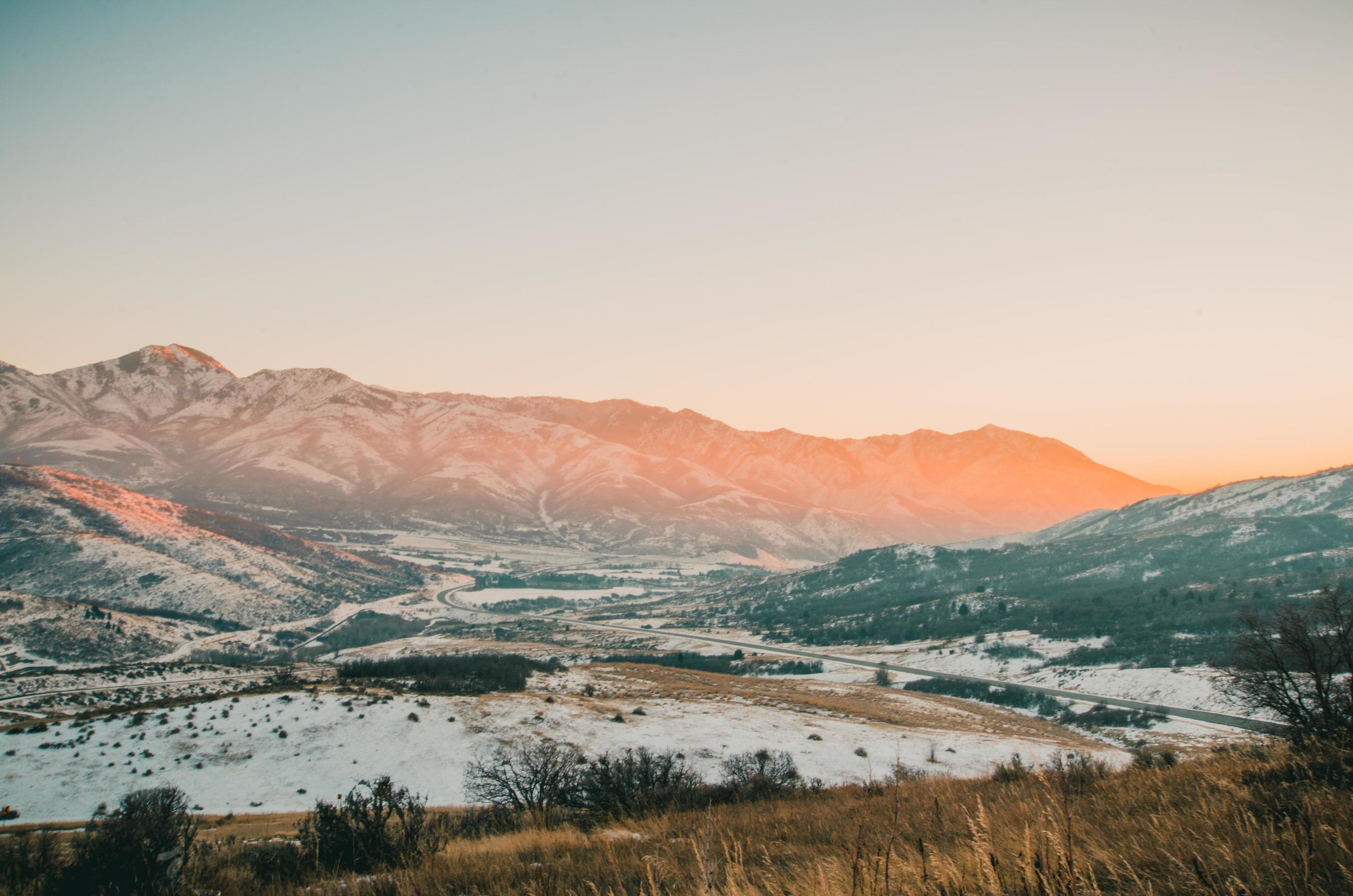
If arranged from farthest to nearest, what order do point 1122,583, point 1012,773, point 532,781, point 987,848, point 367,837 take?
point 1122,583
point 532,781
point 1012,773
point 367,837
point 987,848

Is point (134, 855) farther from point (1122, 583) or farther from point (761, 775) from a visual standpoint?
point (1122, 583)

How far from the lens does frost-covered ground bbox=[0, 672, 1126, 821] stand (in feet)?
123

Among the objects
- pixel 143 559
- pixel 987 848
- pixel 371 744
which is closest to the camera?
pixel 987 848

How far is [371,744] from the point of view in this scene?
44688 mm

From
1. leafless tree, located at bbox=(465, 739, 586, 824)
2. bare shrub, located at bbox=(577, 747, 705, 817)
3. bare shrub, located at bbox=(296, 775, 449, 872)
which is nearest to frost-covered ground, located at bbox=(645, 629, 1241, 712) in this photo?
bare shrub, located at bbox=(577, 747, 705, 817)

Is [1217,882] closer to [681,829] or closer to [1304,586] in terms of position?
[681,829]

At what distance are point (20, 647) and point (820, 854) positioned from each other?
127 meters

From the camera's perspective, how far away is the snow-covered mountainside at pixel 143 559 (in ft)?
431

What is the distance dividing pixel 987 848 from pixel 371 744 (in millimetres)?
48063

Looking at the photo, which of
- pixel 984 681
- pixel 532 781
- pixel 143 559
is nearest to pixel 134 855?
pixel 532 781

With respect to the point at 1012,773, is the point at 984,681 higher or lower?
Result: lower

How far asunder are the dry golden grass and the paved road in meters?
14.9

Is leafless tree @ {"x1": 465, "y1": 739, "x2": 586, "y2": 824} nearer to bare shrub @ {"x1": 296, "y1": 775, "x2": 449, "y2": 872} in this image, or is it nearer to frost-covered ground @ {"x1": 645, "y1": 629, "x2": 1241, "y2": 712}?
bare shrub @ {"x1": 296, "y1": 775, "x2": 449, "y2": 872}

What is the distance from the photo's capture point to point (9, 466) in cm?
17212
